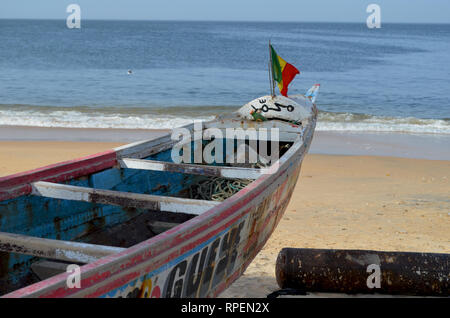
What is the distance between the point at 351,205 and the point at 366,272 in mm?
3583

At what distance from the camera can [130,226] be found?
5160 mm

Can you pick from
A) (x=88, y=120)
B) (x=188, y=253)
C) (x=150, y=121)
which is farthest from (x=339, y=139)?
(x=188, y=253)

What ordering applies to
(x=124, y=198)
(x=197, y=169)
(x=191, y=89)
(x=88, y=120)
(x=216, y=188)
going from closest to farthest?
(x=124, y=198)
(x=197, y=169)
(x=216, y=188)
(x=88, y=120)
(x=191, y=89)

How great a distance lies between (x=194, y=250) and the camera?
356 centimetres

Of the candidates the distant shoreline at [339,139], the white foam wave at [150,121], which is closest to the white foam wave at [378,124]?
the white foam wave at [150,121]

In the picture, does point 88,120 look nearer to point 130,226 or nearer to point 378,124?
point 378,124

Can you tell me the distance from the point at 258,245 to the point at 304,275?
2.03 ft

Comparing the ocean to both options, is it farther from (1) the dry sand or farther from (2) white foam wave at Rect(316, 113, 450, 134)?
(1) the dry sand

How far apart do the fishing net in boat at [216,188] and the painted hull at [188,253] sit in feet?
1.97

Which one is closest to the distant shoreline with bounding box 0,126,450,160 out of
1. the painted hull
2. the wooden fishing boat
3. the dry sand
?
the dry sand

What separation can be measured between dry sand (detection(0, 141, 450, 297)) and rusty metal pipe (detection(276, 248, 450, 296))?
1.34 feet

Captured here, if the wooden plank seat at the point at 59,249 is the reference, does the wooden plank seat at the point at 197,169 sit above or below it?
above

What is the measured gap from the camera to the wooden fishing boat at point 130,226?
3.02m

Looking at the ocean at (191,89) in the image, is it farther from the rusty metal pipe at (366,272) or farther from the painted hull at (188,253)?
the rusty metal pipe at (366,272)
